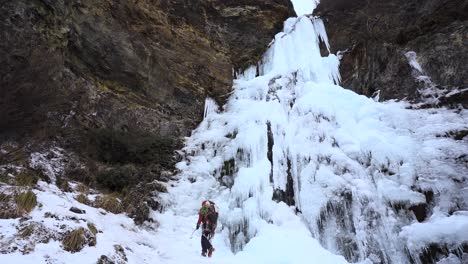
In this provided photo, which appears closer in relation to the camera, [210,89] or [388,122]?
[388,122]

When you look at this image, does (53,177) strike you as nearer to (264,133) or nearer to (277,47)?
(264,133)

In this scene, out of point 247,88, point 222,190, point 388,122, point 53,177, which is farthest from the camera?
point 247,88

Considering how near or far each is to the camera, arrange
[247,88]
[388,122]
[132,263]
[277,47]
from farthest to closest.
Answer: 1. [277,47]
2. [247,88]
3. [388,122]
4. [132,263]

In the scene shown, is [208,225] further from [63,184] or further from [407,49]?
[407,49]

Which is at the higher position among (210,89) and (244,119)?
(210,89)

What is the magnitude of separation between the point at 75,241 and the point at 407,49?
10.7m

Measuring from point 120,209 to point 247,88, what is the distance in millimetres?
8110

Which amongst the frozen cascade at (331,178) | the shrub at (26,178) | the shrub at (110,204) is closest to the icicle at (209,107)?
the frozen cascade at (331,178)

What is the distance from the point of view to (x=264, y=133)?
1172 cm

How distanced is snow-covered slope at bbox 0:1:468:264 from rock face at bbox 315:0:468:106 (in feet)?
3.49

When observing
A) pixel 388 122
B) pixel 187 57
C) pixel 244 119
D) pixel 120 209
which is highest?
pixel 187 57

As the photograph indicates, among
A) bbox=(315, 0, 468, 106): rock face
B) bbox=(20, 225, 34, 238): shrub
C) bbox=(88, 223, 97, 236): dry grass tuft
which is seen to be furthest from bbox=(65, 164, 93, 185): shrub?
bbox=(315, 0, 468, 106): rock face

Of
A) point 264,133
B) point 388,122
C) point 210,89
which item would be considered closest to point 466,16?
point 388,122

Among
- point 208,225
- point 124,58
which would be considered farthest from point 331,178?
point 124,58
